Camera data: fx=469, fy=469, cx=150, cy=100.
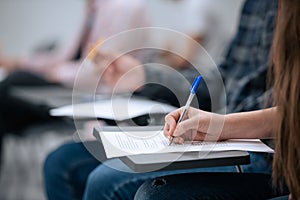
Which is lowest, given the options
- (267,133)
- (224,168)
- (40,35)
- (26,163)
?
(26,163)

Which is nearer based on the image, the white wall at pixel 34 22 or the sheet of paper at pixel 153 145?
the sheet of paper at pixel 153 145

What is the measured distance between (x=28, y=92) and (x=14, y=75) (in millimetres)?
102

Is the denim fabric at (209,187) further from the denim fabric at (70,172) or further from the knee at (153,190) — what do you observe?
the denim fabric at (70,172)

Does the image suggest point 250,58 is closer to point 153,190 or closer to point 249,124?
point 249,124

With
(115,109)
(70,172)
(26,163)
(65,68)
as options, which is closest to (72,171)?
(70,172)

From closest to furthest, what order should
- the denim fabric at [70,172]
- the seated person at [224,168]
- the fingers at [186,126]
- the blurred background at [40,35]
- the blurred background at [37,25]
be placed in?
1. the fingers at [186,126]
2. the seated person at [224,168]
3. the denim fabric at [70,172]
4. the blurred background at [40,35]
5. the blurred background at [37,25]

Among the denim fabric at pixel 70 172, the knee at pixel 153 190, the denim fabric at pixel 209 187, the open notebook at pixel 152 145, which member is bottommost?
the denim fabric at pixel 70 172

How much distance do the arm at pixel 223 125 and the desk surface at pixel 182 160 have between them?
5cm

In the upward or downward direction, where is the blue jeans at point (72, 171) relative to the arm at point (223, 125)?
downward

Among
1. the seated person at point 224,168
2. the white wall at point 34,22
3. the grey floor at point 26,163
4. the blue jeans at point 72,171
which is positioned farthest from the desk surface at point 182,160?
the white wall at point 34,22

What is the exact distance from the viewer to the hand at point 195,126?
0.74 meters

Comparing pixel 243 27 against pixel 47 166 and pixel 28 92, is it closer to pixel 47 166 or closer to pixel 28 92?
pixel 47 166

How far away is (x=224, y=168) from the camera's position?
2.98ft

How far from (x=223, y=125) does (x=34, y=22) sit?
84.9 inches
